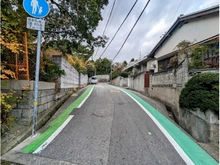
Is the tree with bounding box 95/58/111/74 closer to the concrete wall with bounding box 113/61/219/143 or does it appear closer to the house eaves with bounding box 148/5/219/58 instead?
the house eaves with bounding box 148/5/219/58

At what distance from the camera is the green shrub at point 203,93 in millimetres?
3258

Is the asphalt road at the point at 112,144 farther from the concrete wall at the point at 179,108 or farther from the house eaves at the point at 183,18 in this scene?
the house eaves at the point at 183,18

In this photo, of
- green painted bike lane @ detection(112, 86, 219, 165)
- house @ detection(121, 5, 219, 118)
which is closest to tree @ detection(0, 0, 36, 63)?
green painted bike lane @ detection(112, 86, 219, 165)

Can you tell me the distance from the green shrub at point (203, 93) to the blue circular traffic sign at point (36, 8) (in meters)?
4.48

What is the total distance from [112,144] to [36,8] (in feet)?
11.1

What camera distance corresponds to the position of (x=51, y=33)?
6.06 metres

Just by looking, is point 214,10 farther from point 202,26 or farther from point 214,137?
point 214,137

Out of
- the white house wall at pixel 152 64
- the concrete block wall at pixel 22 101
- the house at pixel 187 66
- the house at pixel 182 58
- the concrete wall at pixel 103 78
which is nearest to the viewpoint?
the concrete block wall at pixel 22 101

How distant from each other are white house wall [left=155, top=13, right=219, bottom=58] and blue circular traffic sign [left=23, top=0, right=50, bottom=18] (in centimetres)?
866

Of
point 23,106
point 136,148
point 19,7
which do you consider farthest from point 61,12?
point 136,148

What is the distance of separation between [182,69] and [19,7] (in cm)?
564

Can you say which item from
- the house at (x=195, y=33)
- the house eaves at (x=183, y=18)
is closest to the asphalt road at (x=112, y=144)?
the house at (x=195, y=33)

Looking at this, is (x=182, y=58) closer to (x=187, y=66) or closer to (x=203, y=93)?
(x=187, y=66)

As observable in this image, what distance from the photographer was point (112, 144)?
2711mm
